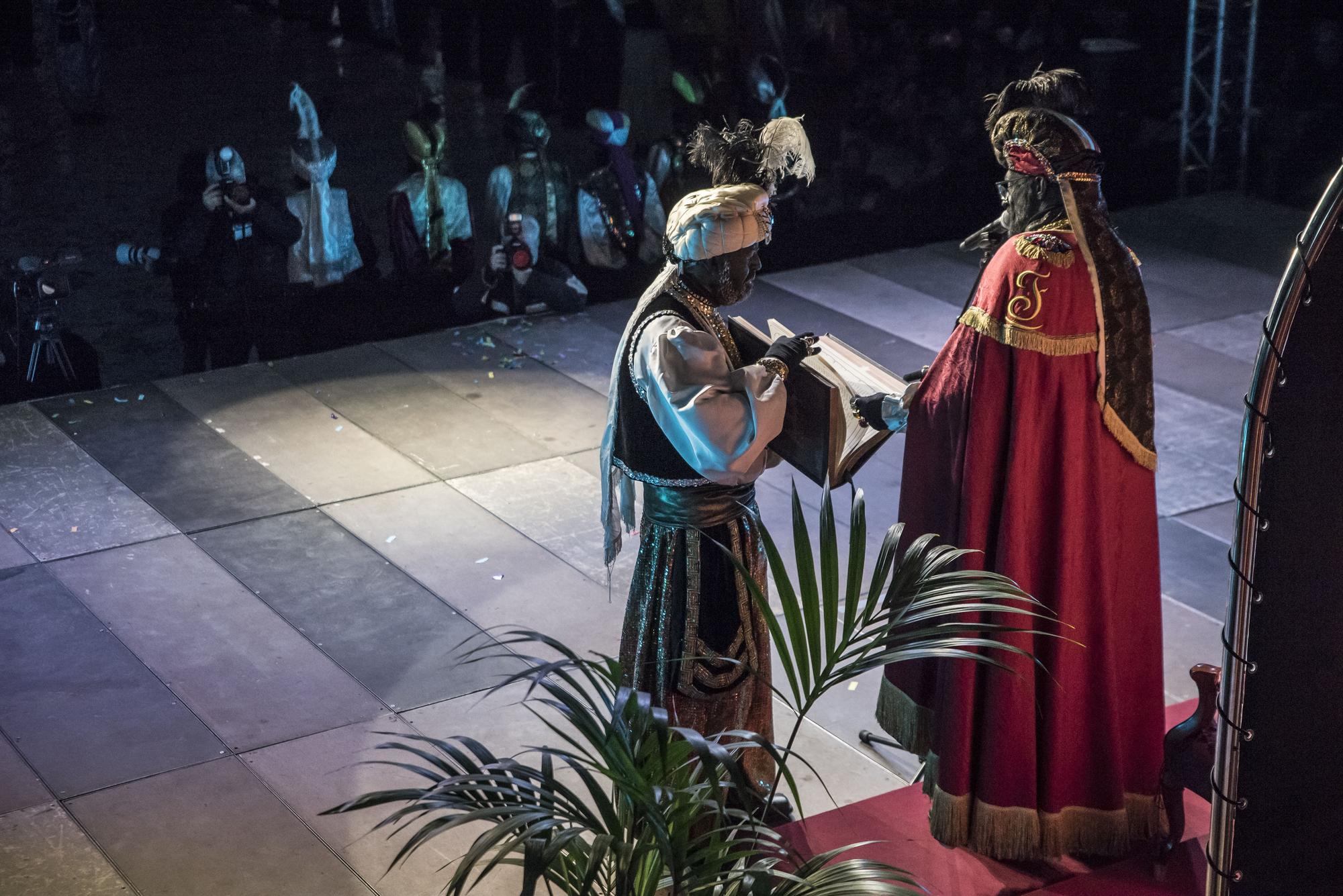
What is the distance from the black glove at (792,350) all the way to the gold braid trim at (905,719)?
0.87 m

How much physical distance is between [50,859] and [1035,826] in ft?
7.94

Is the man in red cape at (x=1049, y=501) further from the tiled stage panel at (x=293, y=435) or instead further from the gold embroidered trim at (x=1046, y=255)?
the tiled stage panel at (x=293, y=435)

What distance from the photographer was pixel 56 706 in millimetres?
4754

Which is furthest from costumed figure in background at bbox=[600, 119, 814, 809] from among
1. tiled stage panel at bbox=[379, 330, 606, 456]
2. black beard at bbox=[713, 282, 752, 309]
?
tiled stage panel at bbox=[379, 330, 606, 456]

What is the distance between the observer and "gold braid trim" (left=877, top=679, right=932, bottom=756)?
12.3 ft

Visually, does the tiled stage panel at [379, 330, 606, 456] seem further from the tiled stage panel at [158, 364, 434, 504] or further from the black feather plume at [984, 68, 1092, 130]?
the black feather plume at [984, 68, 1092, 130]

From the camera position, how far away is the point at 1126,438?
3.43 meters

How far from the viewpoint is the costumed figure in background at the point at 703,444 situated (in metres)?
3.32

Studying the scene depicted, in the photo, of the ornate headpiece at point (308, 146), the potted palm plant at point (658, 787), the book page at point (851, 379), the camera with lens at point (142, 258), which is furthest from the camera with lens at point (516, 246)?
the potted palm plant at point (658, 787)

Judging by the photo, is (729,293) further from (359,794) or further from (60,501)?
(60,501)

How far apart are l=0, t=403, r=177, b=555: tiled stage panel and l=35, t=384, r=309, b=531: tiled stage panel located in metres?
0.07

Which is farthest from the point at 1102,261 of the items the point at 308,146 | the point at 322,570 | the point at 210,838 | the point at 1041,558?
the point at 308,146

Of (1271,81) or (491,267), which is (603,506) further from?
(1271,81)

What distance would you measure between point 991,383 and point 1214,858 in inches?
42.8
